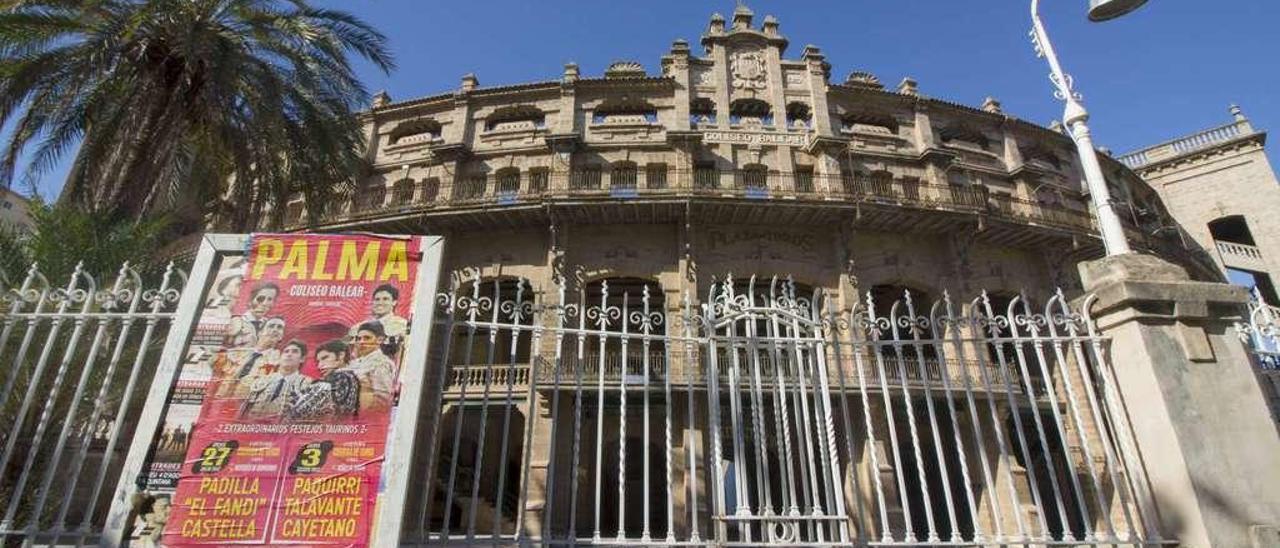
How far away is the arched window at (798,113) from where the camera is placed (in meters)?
18.9

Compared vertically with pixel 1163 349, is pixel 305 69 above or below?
above

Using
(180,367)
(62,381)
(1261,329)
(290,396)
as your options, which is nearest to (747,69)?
(1261,329)

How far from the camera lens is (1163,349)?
3779 mm

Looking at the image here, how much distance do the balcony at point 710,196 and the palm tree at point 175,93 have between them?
5.25 m

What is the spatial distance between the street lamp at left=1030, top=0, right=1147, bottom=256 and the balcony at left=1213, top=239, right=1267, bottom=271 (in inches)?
1002

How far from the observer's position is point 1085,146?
4.71 m

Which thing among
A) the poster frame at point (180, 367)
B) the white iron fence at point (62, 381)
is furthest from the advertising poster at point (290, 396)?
the white iron fence at point (62, 381)

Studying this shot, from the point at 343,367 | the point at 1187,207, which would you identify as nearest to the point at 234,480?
the point at 343,367

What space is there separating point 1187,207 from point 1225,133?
11.4 feet

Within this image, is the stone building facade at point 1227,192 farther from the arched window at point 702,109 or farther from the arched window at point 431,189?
the arched window at point 431,189

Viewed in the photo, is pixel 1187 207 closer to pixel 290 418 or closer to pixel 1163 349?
pixel 1163 349

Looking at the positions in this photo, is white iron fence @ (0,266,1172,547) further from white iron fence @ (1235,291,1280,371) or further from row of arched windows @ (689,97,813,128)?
row of arched windows @ (689,97,813,128)

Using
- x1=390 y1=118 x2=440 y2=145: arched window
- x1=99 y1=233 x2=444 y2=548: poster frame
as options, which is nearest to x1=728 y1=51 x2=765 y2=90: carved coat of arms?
x1=390 y1=118 x2=440 y2=145: arched window

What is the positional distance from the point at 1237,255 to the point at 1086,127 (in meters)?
26.6
